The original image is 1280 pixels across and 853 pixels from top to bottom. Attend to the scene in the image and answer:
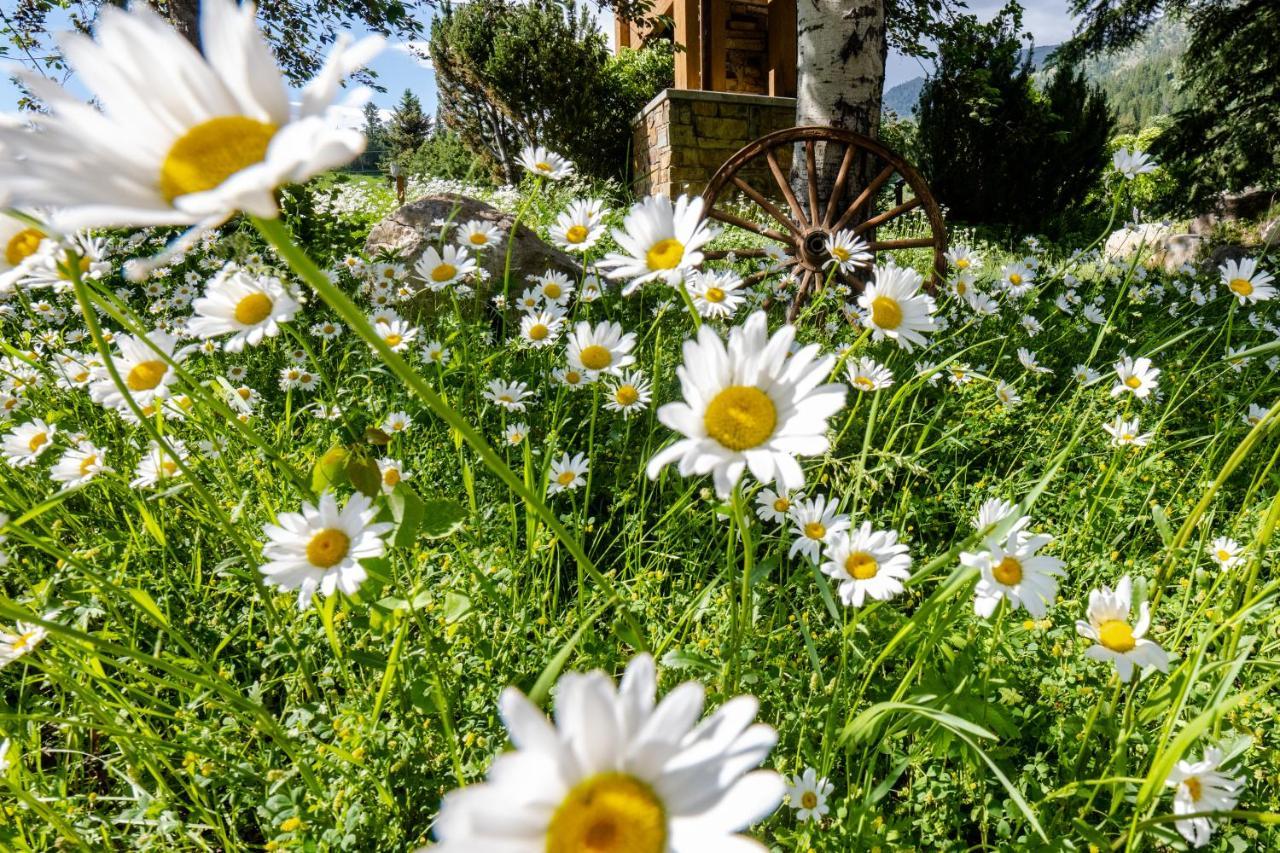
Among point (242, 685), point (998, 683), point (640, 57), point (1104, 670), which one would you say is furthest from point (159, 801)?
point (640, 57)

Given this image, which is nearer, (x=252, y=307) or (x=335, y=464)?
(x=335, y=464)

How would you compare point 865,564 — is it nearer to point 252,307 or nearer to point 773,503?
point 773,503

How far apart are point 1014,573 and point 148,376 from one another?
1.50 m

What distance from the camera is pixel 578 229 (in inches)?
71.0

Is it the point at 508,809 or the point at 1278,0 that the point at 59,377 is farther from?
the point at 1278,0

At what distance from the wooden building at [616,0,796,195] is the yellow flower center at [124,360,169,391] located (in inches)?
248

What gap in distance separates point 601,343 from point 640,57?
1124 centimetres

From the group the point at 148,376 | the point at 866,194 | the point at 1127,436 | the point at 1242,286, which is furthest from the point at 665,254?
the point at 866,194

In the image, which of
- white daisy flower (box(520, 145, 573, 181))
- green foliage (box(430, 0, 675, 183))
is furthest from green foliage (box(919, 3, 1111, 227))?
white daisy flower (box(520, 145, 573, 181))

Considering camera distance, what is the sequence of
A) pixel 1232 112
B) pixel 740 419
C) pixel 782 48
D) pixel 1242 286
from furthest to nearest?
pixel 782 48 → pixel 1232 112 → pixel 1242 286 → pixel 740 419

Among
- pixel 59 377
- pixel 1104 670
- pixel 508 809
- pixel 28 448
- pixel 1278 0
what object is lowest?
pixel 508 809

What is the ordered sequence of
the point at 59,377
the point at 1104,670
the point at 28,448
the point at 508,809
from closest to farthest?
the point at 508,809
the point at 1104,670
the point at 28,448
the point at 59,377

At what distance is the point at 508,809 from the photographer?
39 centimetres

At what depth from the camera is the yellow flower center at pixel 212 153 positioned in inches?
17.7
